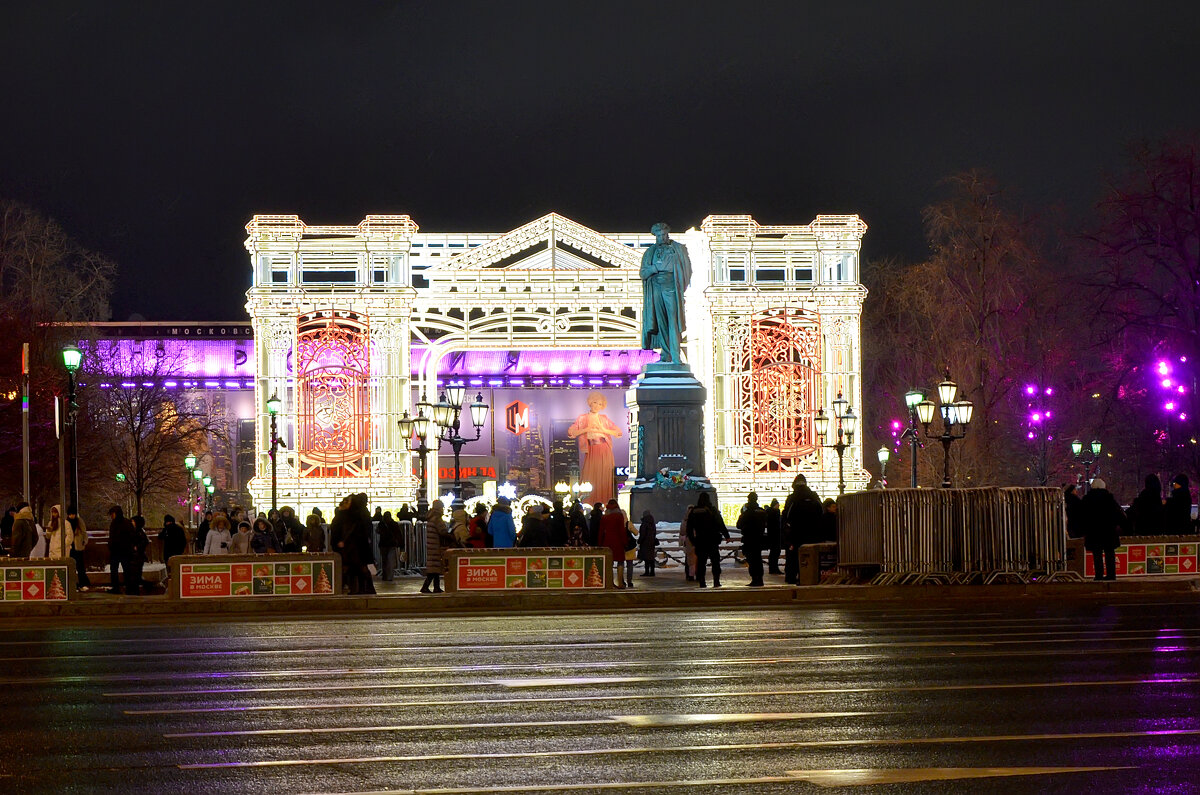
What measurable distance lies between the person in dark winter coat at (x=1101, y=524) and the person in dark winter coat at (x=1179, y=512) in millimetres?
2205

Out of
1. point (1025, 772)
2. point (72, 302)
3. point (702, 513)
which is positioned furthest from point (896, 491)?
point (72, 302)

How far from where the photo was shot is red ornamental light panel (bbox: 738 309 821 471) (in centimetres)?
5409

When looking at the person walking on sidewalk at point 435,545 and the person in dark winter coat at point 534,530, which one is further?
the person in dark winter coat at point 534,530

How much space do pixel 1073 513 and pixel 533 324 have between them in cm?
3232

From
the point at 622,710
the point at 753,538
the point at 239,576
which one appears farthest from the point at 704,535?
the point at 622,710

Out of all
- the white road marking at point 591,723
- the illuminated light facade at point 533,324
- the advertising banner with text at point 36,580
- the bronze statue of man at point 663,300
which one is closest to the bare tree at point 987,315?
the illuminated light facade at point 533,324

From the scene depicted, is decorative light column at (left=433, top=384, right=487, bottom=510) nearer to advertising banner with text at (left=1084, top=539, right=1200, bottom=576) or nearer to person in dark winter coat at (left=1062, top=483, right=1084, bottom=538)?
person in dark winter coat at (left=1062, top=483, right=1084, bottom=538)

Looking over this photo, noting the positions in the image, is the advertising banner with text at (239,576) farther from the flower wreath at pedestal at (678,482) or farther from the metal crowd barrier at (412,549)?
the flower wreath at pedestal at (678,482)

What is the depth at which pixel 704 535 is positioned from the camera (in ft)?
88.1

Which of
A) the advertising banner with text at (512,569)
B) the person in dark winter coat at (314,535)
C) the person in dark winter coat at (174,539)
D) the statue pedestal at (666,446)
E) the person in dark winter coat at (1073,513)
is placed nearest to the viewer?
the person in dark winter coat at (1073,513)

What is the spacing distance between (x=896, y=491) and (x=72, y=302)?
39972 millimetres

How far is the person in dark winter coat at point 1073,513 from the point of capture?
24.9 m

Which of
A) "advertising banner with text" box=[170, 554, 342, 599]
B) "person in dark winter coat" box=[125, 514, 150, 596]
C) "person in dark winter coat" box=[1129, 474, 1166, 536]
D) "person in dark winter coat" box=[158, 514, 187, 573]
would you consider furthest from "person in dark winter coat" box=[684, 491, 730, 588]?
"person in dark winter coat" box=[158, 514, 187, 573]

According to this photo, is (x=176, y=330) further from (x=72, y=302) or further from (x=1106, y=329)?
(x=1106, y=329)
